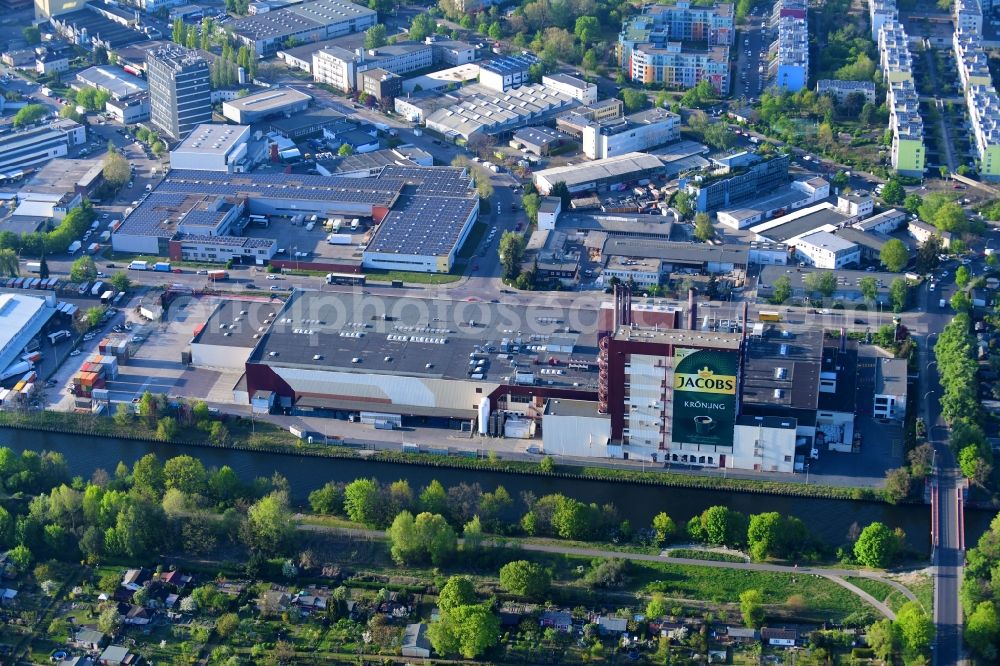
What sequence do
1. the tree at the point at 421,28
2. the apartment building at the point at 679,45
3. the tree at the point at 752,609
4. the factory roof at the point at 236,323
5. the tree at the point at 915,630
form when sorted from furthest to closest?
1. the tree at the point at 421,28
2. the apartment building at the point at 679,45
3. the factory roof at the point at 236,323
4. the tree at the point at 752,609
5. the tree at the point at 915,630

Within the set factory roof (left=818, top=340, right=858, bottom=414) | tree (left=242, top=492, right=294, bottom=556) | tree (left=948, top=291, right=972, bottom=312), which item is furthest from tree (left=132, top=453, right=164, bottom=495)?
tree (left=948, top=291, right=972, bottom=312)

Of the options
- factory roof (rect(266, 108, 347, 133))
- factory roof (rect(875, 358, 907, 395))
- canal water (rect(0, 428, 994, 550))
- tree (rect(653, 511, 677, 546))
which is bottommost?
canal water (rect(0, 428, 994, 550))

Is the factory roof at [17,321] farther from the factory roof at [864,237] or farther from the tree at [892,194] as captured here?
the tree at [892,194]

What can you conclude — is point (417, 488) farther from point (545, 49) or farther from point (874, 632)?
point (545, 49)

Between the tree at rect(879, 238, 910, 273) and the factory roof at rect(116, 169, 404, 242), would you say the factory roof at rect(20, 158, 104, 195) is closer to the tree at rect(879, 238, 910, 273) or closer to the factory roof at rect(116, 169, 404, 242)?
the factory roof at rect(116, 169, 404, 242)

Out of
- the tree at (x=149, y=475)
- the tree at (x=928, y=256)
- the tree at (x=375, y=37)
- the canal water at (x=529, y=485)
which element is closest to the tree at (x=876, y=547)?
the canal water at (x=529, y=485)

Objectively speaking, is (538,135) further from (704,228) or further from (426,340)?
(426,340)
